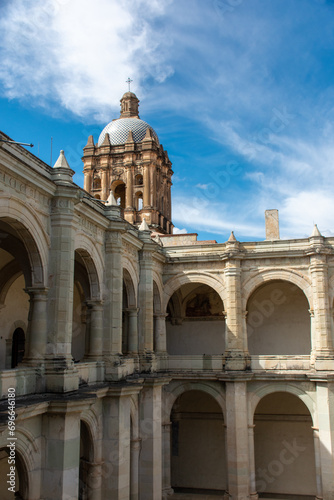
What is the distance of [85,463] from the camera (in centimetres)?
1477

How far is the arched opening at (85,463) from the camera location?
47.6 ft

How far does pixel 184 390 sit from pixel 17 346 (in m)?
7.73

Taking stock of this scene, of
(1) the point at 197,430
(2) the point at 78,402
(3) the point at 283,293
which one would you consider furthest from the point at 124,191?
(2) the point at 78,402

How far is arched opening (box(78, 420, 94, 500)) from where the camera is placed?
1452cm

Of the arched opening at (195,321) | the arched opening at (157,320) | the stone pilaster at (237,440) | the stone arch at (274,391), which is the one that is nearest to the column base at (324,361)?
the stone arch at (274,391)

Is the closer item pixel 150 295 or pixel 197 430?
pixel 150 295

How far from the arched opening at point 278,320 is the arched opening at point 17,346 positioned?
11306 millimetres

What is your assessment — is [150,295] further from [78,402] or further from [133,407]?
[78,402]

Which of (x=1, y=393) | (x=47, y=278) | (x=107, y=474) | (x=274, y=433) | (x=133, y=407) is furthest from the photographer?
(x=274, y=433)

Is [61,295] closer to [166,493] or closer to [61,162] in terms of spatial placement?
[61,162]

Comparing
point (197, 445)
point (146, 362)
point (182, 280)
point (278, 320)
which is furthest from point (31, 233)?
point (197, 445)

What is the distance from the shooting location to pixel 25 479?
1128 centimetres

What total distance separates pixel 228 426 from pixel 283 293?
24.4 feet

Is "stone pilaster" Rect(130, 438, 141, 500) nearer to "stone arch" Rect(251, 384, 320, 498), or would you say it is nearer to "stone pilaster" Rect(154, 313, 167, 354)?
"stone pilaster" Rect(154, 313, 167, 354)
